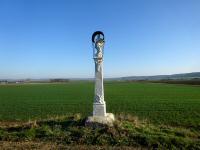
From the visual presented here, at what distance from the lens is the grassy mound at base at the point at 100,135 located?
9.97m

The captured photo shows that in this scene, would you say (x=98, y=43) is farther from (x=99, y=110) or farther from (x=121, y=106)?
(x=121, y=106)

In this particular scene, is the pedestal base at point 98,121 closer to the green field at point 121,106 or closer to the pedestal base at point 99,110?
the pedestal base at point 99,110

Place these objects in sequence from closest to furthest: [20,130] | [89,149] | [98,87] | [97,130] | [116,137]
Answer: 1. [89,149]
2. [116,137]
3. [97,130]
4. [20,130]
5. [98,87]

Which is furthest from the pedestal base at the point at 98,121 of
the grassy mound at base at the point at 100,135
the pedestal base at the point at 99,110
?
the pedestal base at the point at 99,110

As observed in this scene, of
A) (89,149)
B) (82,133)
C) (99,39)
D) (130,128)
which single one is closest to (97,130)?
(82,133)

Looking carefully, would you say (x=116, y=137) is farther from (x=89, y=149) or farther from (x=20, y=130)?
(x=20, y=130)

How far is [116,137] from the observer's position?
10422 mm

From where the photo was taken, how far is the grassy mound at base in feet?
32.7

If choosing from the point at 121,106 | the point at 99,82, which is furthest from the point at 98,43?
the point at 121,106

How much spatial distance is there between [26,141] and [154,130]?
16.3ft

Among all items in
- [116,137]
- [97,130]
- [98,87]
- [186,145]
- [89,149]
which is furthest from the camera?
[98,87]

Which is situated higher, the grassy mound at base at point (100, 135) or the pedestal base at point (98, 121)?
the pedestal base at point (98, 121)

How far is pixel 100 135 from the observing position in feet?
34.9

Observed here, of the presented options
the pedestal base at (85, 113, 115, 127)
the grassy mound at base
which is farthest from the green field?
the pedestal base at (85, 113, 115, 127)
